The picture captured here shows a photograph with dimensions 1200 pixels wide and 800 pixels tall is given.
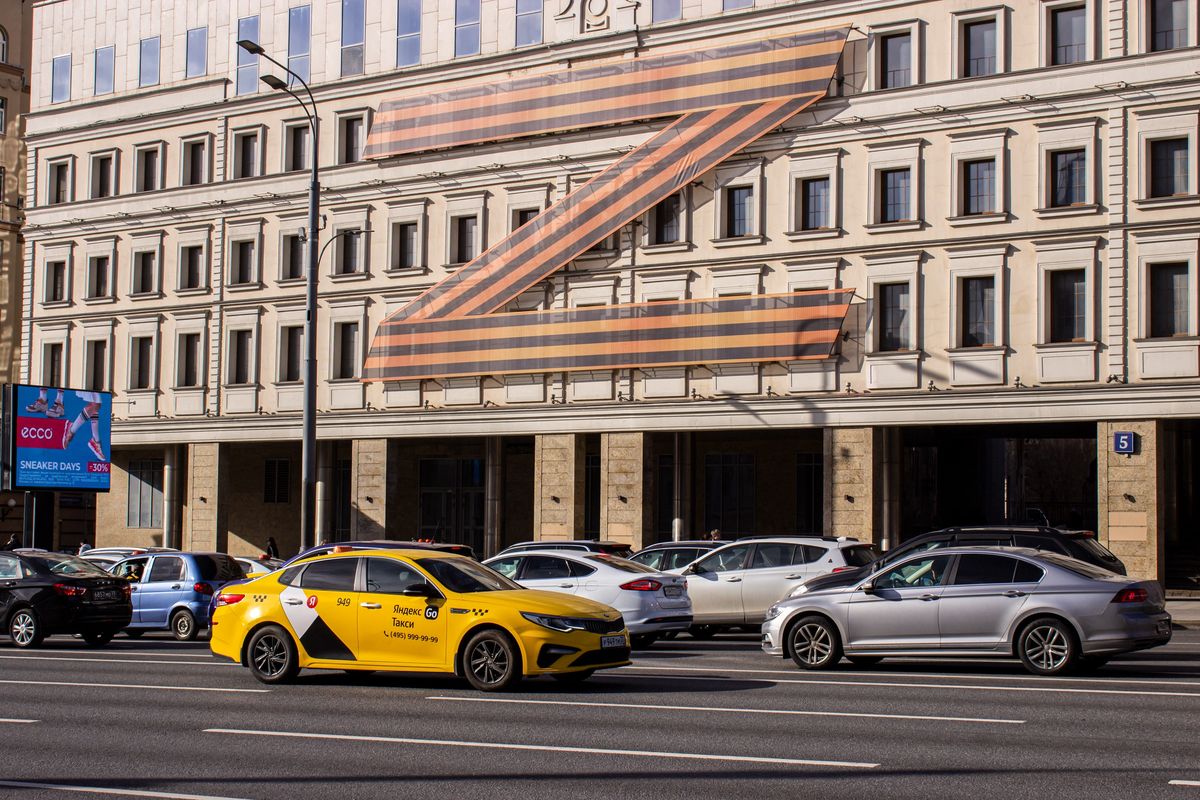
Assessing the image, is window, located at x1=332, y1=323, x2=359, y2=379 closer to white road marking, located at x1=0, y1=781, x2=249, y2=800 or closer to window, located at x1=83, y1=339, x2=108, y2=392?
window, located at x1=83, y1=339, x2=108, y2=392

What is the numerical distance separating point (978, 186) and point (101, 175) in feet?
103

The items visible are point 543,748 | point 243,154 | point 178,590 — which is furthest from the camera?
point 243,154

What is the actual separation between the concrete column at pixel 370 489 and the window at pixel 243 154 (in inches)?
405

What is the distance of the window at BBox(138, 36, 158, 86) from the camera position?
170ft

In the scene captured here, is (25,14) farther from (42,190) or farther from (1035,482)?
(1035,482)

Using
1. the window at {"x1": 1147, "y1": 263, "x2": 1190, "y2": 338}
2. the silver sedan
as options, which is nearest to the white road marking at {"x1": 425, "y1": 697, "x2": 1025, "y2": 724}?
the silver sedan

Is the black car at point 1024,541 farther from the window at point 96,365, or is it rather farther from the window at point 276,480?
the window at point 96,365

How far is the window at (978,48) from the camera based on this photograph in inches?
1473

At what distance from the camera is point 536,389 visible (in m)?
43.1

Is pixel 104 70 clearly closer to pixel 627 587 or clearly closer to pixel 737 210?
pixel 737 210

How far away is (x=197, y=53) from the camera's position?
5078 cm

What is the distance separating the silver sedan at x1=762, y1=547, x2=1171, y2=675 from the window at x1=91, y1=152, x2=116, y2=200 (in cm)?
4035

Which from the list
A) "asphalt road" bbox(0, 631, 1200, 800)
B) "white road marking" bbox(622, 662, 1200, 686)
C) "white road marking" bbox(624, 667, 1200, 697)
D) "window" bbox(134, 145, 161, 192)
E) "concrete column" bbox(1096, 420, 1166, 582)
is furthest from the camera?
"window" bbox(134, 145, 161, 192)

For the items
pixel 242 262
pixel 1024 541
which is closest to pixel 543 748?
pixel 1024 541
